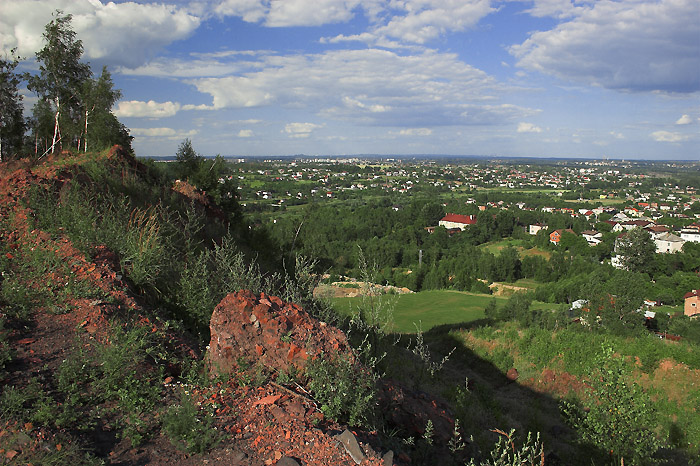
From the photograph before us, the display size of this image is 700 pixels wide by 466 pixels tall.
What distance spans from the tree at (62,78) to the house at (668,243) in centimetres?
6512

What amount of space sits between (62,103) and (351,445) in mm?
15937

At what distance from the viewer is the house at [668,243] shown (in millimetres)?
58028

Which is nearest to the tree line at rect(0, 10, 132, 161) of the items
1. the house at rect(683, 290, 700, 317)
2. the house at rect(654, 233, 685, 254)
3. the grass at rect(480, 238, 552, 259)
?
the house at rect(683, 290, 700, 317)

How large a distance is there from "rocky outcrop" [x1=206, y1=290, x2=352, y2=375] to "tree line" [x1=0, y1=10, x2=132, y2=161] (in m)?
11.7

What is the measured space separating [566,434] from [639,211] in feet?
332

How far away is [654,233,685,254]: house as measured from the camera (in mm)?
58028

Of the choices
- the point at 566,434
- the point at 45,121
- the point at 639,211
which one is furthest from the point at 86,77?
the point at 639,211

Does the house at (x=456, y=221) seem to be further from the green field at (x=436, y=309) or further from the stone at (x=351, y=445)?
the stone at (x=351, y=445)

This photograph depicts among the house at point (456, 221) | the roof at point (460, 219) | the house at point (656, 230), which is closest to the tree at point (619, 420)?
the house at point (656, 230)

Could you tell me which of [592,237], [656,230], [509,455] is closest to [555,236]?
[592,237]

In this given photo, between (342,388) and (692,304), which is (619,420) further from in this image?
(692,304)

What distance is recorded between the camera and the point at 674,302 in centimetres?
3894

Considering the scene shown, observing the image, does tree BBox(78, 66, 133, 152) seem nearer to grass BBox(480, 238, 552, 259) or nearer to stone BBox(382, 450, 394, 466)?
stone BBox(382, 450, 394, 466)

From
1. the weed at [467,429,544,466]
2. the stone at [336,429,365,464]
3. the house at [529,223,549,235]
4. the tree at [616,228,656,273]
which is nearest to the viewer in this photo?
the stone at [336,429,365,464]
